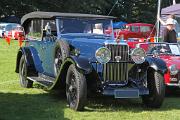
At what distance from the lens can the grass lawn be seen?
7387 mm

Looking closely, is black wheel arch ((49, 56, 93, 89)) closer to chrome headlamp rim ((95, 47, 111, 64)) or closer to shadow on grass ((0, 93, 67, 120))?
chrome headlamp rim ((95, 47, 111, 64))

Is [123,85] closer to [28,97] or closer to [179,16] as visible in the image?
[28,97]

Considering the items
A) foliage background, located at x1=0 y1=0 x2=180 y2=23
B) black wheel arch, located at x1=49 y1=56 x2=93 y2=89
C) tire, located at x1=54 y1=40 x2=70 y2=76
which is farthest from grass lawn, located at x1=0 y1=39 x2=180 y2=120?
foliage background, located at x1=0 y1=0 x2=180 y2=23

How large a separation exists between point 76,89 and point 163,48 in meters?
3.66

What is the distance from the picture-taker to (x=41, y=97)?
30.6 feet

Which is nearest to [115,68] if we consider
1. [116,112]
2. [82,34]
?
[116,112]

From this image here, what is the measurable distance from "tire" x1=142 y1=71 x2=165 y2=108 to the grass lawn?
0.15m

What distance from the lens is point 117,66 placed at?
8.14 meters

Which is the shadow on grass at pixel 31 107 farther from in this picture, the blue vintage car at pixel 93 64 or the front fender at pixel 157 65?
the front fender at pixel 157 65

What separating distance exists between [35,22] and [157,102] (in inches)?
162

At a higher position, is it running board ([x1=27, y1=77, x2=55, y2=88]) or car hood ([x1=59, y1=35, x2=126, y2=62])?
car hood ([x1=59, y1=35, x2=126, y2=62])

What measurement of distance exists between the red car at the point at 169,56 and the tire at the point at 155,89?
1210 mm

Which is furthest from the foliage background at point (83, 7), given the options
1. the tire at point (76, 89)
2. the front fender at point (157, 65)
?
the tire at point (76, 89)

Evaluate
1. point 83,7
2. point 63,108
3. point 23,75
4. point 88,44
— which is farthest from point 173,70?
point 83,7
